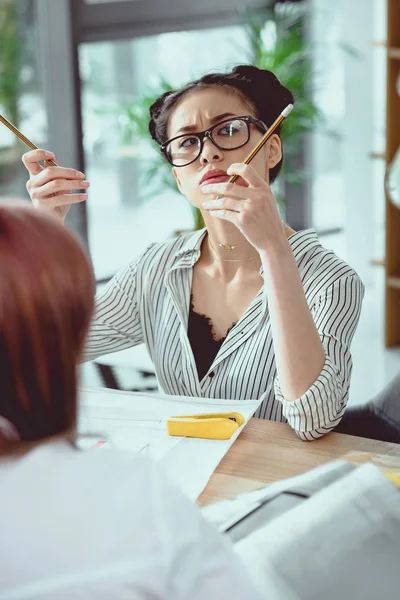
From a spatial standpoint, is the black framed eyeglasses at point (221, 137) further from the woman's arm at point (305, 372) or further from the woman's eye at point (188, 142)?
→ the woman's arm at point (305, 372)

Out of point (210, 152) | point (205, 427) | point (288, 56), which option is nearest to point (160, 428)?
point (205, 427)

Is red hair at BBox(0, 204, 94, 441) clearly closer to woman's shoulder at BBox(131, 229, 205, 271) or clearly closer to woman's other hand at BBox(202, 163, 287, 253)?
woman's other hand at BBox(202, 163, 287, 253)

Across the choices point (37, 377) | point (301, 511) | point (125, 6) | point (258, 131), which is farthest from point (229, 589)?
point (125, 6)

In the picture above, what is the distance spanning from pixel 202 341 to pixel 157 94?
2.75m

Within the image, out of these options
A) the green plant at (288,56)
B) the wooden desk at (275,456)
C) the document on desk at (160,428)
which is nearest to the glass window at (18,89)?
the green plant at (288,56)

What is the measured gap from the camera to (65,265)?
0.74 metres

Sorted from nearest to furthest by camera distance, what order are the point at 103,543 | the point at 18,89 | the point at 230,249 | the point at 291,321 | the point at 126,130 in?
1. the point at 103,543
2. the point at 291,321
3. the point at 230,249
4. the point at 18,89
5. the point at 126,130

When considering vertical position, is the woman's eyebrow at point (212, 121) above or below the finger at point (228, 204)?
above

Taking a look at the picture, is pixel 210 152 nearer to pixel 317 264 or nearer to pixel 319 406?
pixel 317 264

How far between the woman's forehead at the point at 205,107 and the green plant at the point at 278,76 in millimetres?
2117

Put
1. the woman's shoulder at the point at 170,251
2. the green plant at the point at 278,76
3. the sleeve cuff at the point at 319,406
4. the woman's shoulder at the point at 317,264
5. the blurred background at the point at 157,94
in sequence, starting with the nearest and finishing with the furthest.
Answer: the sleeve cuff at the point at 319,406, the woman's shoulder at the point at 317,264, the woman's shoulder at the point at 170,251, the blurred background at the point at 157,94, the green plant at the point at 278,76

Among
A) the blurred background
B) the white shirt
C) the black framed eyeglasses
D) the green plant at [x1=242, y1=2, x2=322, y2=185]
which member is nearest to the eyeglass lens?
the black framed eyeglasses

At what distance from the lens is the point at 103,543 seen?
2.23 ft

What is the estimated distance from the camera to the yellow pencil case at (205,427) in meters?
1.37
